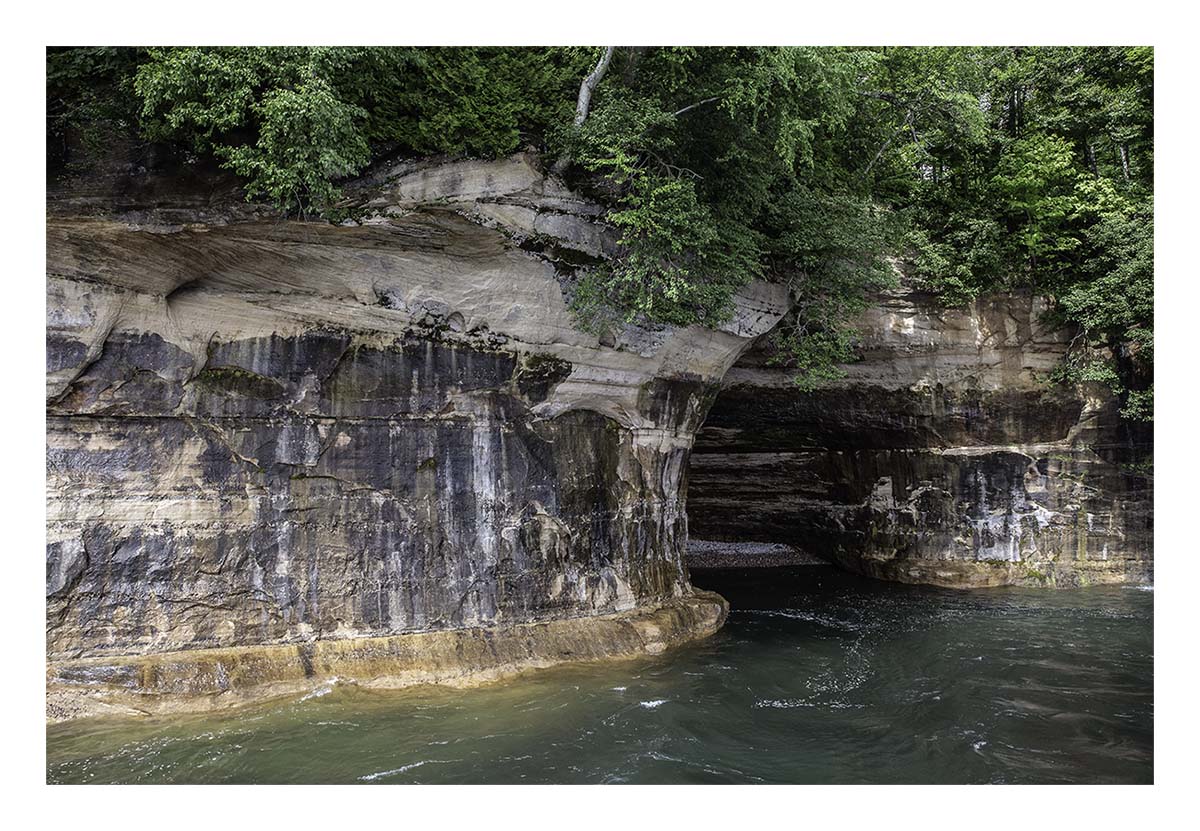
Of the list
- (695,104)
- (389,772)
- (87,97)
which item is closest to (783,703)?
(389,772)

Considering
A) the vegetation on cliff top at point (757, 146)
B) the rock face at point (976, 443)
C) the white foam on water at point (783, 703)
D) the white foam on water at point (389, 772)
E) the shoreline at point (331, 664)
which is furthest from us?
the rock face at point (976, 443)

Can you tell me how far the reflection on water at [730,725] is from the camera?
8328 millimetres

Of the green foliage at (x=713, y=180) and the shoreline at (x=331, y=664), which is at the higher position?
the green foliage at (x=713, y=180)

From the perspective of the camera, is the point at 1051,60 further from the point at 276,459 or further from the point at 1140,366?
the point at 276,459

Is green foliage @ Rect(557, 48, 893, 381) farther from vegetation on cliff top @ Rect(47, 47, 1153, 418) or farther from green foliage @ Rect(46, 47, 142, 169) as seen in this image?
green foliage @ Rect(46, 47, 142, 169)

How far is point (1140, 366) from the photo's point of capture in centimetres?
1661

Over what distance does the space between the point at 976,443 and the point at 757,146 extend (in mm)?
9806

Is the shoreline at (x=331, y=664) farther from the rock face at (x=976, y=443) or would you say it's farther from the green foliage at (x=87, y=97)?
the rock face at (x=976, y=443)

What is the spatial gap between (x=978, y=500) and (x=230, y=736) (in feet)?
50.6

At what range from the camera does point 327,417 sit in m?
11.1

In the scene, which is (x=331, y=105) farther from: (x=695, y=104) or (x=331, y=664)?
(x=331, y=664)

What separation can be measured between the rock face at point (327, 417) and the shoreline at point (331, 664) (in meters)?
0.20

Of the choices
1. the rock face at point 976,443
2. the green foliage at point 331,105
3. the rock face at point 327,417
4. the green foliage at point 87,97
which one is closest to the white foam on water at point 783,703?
the rock face at point 327,417

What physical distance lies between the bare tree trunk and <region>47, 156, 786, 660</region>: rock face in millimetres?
354
